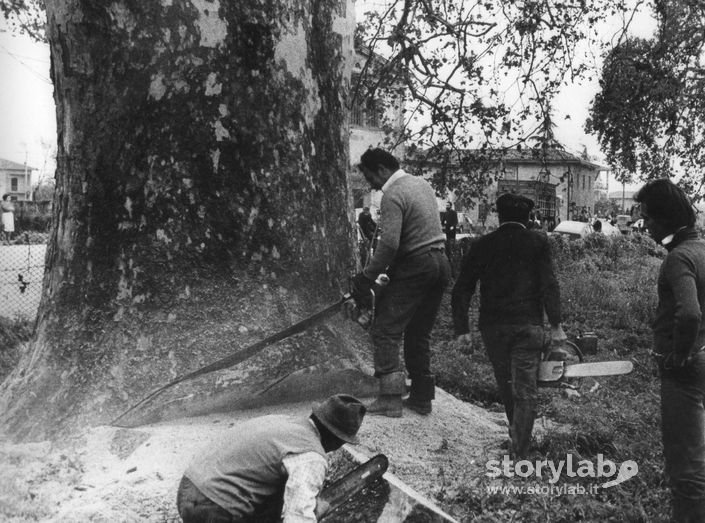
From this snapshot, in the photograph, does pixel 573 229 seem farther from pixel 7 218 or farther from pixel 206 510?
pixel 206 510

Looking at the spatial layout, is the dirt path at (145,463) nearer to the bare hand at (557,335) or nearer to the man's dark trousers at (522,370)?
the man's dark trousers at (522,370)

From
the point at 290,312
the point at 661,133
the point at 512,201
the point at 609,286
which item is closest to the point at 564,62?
the point at 661,133

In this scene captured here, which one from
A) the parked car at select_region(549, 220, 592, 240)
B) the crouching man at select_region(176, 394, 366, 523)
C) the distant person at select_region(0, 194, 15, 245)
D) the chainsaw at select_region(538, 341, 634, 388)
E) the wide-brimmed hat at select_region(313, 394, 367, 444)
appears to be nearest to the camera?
the crouching man at select_region(176, 394, 366, 523)

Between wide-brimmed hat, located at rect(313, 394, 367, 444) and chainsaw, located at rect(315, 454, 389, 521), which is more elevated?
wide-brimmed hat, located at rect(313, 394, 367, 444)

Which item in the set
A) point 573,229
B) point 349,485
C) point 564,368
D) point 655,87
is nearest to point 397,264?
point 564,368

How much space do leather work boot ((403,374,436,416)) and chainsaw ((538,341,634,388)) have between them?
843mm

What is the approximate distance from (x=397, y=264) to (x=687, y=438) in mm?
2124

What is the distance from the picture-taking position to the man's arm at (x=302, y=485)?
2775 millimetres

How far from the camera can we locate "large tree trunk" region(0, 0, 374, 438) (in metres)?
4.43

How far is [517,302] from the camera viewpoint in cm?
452

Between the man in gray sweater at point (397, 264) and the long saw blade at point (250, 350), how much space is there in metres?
0.29

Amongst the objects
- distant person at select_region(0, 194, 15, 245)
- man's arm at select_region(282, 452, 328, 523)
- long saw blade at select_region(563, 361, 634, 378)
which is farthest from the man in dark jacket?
distant person at select_region(0, 194, 15, 245)

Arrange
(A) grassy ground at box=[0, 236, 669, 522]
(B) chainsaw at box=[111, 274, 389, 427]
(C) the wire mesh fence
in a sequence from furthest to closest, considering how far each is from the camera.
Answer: (C) the wire mesh fence < (B) chainsaw at box=[111, 274, 389, 427] < (A) grassy ground at box=[0, 236, 669, 522]

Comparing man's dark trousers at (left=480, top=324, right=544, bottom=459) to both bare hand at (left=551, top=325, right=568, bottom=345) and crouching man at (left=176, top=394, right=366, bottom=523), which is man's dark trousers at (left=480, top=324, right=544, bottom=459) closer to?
bare hand at (left=551, top=325, right=568, bottom=345)
